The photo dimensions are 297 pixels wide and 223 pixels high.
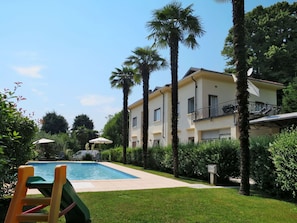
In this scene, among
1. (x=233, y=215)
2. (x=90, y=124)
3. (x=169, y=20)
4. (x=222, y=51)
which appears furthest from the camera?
(x=90, y=124)

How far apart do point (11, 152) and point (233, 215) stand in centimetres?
577

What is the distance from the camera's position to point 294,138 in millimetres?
8656

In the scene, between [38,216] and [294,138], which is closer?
[38,216]

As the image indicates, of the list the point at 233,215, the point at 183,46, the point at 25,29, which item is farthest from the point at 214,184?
the point at 25,29

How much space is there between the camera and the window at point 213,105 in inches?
901

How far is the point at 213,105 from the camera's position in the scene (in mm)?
23172

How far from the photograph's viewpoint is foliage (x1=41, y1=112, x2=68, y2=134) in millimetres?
64250

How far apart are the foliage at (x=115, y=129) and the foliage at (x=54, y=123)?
69.0 ft

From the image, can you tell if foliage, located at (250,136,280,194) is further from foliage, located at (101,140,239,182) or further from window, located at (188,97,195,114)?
window, located at (188,97,195,114)

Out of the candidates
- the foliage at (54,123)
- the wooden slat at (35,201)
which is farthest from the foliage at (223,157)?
the foliage at (54,123)

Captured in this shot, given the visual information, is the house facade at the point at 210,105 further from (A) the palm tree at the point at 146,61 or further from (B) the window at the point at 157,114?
(A) the palm tree at the point at 146,61

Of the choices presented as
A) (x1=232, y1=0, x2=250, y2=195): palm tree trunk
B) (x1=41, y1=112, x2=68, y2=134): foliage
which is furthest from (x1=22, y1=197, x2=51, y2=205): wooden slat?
(x1=41, y1=112, x2=68, y2=134): foliage

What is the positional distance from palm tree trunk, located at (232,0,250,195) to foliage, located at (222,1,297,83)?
78.3ft

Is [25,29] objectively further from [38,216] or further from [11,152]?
[38,216]
